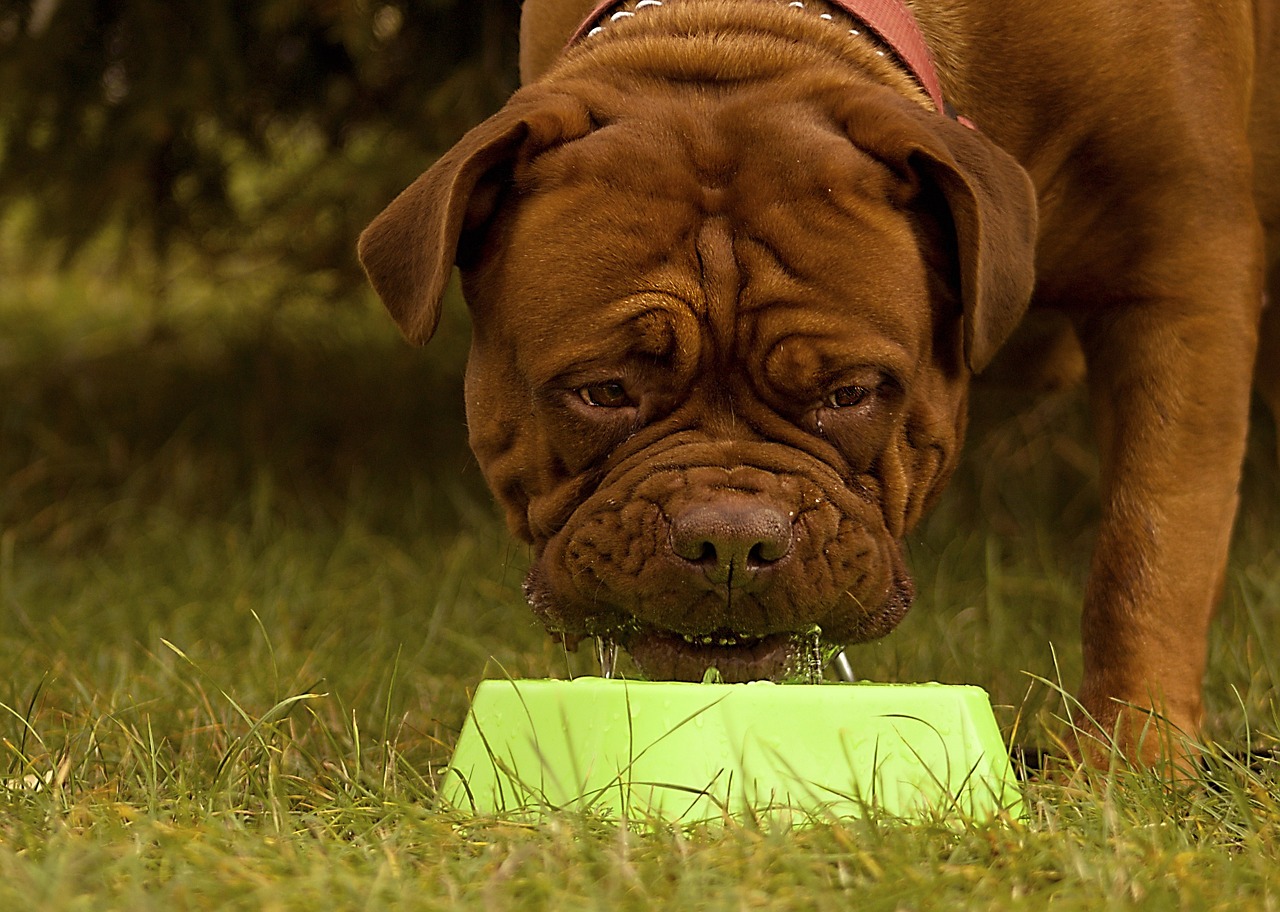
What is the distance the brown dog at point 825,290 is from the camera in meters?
2.57

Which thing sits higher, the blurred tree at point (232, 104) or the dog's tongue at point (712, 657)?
the blurred tree at point (232, 104)

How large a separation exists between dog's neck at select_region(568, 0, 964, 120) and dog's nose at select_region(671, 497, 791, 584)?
95 centimetres

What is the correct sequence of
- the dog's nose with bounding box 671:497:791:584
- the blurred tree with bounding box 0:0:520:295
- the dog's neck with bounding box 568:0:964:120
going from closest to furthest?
the dog's nose with bounding box 671:497:791:584 < the dog's neck with bounding box 568:0:964:120 < the blurred tree with bounding box 0:0:520:295

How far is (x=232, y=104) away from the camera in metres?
4.87

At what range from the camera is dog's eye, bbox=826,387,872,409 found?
2.66 metres

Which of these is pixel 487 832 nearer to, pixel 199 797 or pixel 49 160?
pixel 199 797

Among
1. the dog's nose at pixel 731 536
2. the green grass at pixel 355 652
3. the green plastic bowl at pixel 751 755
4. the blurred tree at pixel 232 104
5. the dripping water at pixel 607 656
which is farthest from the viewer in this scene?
the blurred tree at pixel 232 104

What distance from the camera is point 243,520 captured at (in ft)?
16.4

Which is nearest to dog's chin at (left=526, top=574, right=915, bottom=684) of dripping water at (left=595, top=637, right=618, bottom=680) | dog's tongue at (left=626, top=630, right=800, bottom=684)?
dog's tongue at (left=626, top=630, right=800, bottom=684)

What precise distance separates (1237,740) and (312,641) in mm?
1909

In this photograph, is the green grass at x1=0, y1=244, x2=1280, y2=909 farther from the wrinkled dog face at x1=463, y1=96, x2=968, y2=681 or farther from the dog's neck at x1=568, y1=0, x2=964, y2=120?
the dog's neck at x1=568, y1=0, x2=964, y2=120

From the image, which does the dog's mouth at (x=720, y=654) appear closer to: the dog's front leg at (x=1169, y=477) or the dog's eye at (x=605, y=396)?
the dog's eye at (x=605, y=396)

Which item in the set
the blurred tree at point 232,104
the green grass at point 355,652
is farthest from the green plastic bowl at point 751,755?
the blurred tree at point 232,104

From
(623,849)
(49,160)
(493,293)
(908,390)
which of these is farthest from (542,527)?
(49,160)
